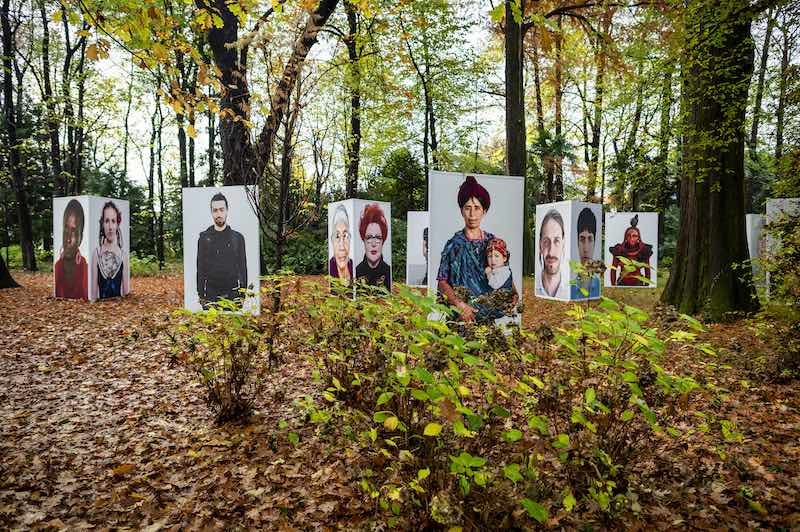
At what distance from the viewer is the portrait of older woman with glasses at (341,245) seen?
11.3 m

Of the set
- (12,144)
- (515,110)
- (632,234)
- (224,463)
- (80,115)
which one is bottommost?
(224,463)

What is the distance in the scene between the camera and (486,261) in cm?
638

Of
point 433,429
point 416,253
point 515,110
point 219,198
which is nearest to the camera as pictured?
point 433,429

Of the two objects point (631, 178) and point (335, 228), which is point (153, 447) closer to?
point (335, 228)

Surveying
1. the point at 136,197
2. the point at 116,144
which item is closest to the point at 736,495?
the point at 136,197

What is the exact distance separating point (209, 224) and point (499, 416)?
7.31 meters

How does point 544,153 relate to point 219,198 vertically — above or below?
above

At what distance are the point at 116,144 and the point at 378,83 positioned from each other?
17.4 metres

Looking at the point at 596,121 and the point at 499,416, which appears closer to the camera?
the point at 499,416

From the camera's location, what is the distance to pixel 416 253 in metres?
15.6

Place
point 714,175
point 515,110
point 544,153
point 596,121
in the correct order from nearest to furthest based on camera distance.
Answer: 1. point 714,175
2. point 515,110
3. point 544,153
4. point 596,121

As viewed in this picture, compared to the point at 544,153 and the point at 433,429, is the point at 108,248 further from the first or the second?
the point at 544,153

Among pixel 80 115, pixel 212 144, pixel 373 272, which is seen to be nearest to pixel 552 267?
pixel 373 272

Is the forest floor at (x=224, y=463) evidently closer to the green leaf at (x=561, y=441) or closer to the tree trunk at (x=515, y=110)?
the green leaf at (x=561, y=441)
